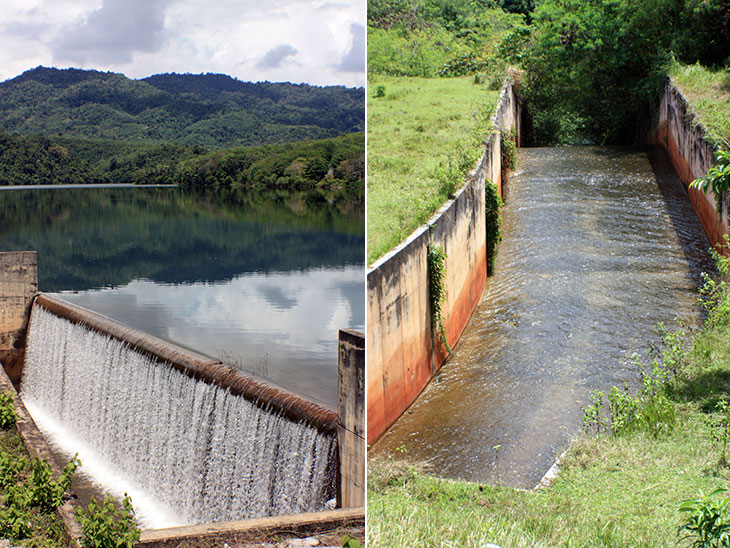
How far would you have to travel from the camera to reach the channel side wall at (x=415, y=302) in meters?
5.06

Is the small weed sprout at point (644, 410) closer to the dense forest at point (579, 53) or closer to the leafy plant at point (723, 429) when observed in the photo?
the leafy plant at point (723, 429)

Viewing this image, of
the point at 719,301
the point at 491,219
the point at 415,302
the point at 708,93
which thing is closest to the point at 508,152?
the point at 708,93

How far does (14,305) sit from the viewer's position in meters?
11.4

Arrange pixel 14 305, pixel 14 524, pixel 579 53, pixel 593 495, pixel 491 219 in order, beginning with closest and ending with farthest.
Answer: pixel 593 495 → pixel 14 524 → pixel 491 219 → pixel 14 305 → pixel 579 53

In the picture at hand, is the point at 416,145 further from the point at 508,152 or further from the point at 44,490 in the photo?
the point at 44,490

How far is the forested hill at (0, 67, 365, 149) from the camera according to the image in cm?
1714

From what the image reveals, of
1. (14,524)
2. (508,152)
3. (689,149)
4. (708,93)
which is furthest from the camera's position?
(508,152)

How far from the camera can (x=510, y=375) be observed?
673cm

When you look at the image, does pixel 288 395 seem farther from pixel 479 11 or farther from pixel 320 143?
pixel 320 143

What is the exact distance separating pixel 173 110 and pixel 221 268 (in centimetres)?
1716

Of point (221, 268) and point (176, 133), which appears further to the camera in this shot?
point (176, 133)

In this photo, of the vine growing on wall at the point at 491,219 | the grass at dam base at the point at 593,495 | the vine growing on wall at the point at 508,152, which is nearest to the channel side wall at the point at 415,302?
the vine growing on wall at the point at 491,219

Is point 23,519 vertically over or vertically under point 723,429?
under

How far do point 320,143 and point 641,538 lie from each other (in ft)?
103
